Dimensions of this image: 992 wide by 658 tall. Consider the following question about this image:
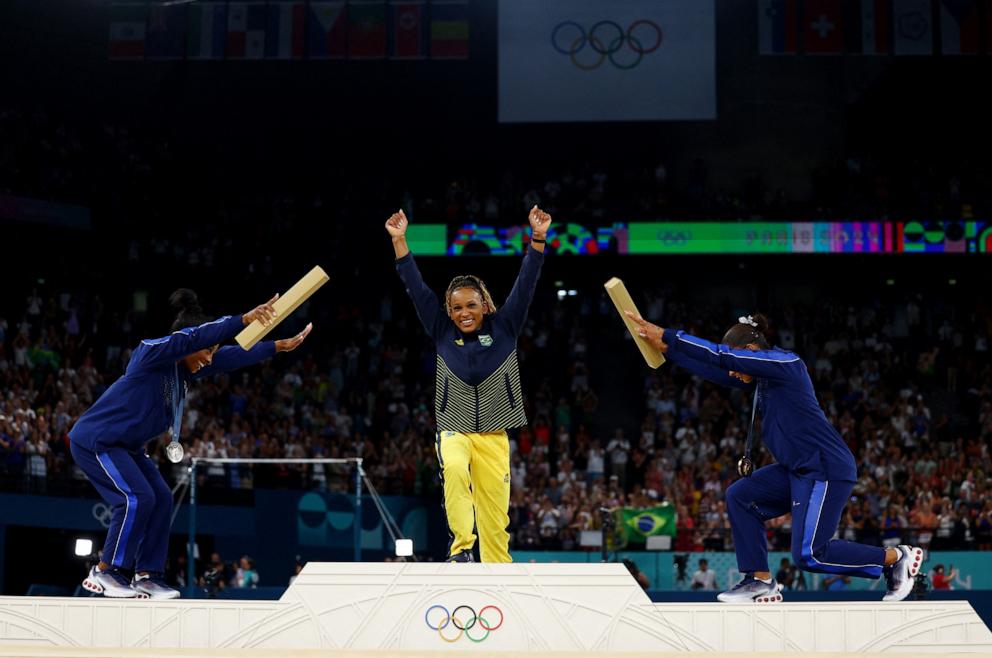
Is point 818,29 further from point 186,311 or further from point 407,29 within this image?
point 186,311

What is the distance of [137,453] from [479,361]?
230cm

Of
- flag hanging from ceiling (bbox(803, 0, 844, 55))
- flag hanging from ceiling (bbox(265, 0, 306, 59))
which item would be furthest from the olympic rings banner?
flag hanging from ceiling (bbox(265, 0, 306, 59))

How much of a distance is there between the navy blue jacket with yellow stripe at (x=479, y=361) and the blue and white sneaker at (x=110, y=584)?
221 cm

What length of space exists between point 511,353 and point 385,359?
59.1ft

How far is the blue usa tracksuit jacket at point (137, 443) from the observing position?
7605 millimetres

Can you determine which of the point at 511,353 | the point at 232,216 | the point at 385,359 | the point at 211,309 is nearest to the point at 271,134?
the point at 232,216

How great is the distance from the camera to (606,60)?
28.2 m

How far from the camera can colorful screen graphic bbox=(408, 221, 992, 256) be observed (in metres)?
26.0

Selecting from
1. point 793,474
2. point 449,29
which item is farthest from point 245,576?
point 449,29

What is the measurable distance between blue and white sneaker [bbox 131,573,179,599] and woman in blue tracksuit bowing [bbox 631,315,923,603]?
11.1 ft

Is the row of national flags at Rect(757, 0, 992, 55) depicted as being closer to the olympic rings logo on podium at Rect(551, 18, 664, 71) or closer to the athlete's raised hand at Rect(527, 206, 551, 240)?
the olympic rings logo on podium at Rect(551, 18, 664, 71)

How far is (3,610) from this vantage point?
6637 mm

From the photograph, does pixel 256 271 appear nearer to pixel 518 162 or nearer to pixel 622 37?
pixel 518 162

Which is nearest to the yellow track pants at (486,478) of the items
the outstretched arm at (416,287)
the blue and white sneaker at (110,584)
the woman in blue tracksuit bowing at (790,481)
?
the outstretched arm at (416,287)
